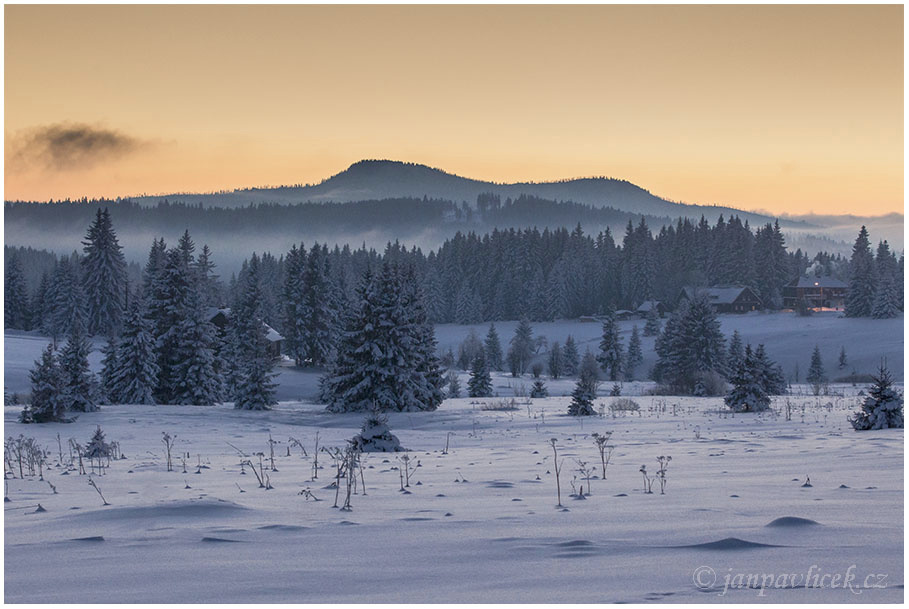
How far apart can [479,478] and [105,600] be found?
4944 mm

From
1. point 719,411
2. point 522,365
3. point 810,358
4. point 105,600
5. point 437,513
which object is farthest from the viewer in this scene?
point 522,365

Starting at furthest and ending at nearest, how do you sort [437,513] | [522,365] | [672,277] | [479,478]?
[672,277] → [522,365] → [479,478] → [437,513]

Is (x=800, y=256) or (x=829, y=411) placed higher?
(x=800, y=256)

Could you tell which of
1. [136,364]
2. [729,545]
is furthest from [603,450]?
[136,364]

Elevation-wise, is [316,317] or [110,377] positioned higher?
[316,317]

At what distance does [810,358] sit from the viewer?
3273 inches

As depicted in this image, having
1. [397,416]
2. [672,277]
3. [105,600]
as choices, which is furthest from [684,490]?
[672,277]

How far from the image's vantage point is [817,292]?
124 metres

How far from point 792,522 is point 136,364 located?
116ft

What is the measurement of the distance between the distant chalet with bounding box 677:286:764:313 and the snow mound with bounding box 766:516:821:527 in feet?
391

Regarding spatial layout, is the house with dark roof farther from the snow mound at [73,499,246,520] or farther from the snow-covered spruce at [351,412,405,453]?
the snow mound at [73,499,246,520]

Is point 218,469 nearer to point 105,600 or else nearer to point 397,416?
point 105,600

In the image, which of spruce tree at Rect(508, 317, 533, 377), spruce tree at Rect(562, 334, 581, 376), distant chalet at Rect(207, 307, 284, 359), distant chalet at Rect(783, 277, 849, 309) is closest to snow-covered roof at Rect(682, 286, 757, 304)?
distant chalet at Rect(783, 277, 849, 309)

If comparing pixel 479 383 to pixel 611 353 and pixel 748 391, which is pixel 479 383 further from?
pixel 611 353
